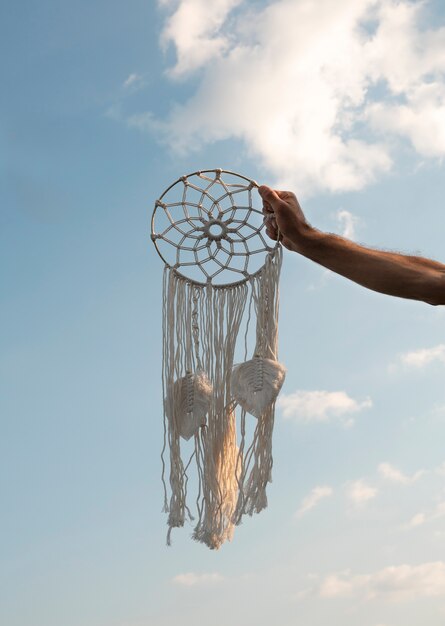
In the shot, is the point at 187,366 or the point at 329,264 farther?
the point at 187,366

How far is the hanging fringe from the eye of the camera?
2156mm

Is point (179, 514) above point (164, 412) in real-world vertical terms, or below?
below

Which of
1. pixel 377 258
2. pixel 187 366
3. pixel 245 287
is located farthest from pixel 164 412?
pixel 377 258

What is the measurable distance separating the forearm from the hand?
0.51 ft

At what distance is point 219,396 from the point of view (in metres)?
2.25

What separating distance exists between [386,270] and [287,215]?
38 centimetres

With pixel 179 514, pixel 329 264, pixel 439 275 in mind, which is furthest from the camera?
pixel 179 514

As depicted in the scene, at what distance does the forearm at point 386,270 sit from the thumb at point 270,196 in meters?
0.27

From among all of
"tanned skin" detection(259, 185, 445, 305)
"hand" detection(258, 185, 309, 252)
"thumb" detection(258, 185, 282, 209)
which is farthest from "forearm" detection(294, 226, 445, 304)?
"thumb" detection(258, 185, 282, 209)

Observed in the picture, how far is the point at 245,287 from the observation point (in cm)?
234

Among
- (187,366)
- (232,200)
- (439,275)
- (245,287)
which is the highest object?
(232,200)

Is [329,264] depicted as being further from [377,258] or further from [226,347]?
[226,347]

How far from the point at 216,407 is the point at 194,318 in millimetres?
266

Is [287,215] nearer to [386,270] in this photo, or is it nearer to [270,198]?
[270,198]
